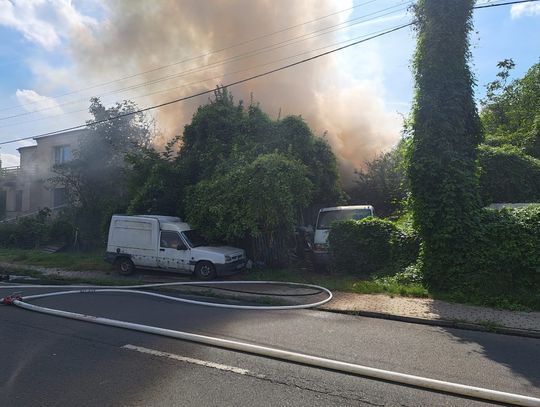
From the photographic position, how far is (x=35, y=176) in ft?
99.1

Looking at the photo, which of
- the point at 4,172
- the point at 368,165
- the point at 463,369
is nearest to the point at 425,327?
the point at 463,369

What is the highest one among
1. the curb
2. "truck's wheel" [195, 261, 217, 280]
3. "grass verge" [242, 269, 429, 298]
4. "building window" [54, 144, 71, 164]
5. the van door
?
"building window" [54, 144, 71, 164]

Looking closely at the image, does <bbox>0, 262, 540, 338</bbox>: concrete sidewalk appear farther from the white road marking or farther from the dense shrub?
the white road marking

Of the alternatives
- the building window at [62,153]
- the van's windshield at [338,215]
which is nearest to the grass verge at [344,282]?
the van's windshield at [338,215]

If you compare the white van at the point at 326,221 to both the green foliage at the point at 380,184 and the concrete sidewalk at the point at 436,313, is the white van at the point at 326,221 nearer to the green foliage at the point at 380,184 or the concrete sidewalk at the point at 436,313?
the concrete sidewalk at the point at 436,313

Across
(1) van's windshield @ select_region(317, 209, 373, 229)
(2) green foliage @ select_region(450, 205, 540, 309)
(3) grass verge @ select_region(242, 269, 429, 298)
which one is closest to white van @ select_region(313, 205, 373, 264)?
(1) van's windshield @ select_region(317, 209, 373, 229)

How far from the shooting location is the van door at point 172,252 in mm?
11969

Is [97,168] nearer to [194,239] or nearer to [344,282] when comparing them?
[194,239]

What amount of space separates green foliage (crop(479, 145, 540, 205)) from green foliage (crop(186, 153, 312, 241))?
6.68 meters

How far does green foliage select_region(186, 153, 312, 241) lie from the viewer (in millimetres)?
11781

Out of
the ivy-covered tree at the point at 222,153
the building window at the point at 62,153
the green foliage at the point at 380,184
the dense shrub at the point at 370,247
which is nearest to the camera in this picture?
the dense shrub at the point at 370,247

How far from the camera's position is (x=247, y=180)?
12.2 metres

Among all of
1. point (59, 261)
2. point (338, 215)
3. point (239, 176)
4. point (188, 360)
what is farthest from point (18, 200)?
point (188, 360)

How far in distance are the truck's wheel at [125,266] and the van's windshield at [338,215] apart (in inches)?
226
